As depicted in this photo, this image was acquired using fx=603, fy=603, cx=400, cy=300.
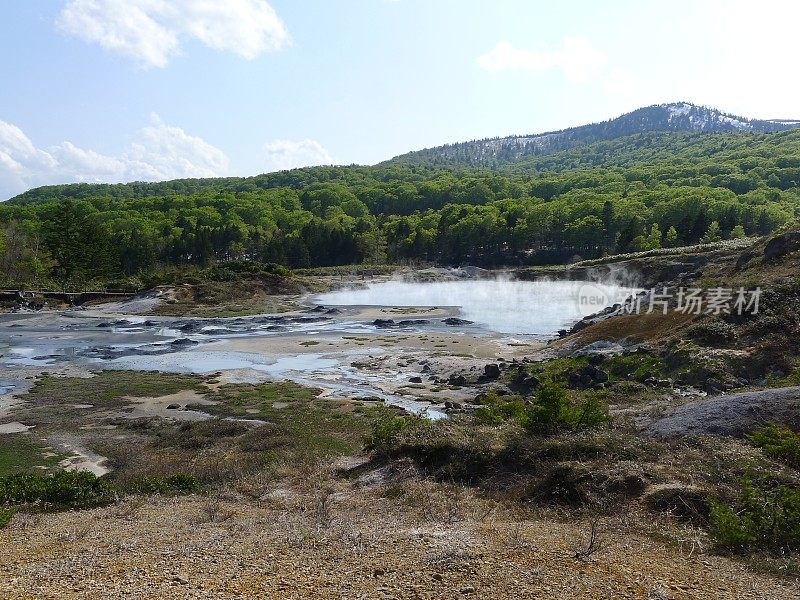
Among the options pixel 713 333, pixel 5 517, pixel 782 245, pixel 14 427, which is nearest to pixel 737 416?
pixel 713 333

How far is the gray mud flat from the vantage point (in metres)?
12.5

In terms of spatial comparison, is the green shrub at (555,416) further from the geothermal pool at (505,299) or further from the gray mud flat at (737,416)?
the geothermal pool at (505,299)

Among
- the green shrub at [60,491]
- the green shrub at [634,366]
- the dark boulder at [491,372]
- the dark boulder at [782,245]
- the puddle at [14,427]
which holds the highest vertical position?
the dark boulder at [782,245]

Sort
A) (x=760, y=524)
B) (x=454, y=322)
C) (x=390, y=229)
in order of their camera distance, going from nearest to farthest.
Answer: (x=760, y=524)
(x=454, y=322)
(x=390, y=229)

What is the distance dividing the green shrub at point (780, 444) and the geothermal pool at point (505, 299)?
3321 centimetres

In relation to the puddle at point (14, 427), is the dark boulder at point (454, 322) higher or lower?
lower

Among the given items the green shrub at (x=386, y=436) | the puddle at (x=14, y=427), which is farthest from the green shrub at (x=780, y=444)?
the puddle at (x=14, y=427)

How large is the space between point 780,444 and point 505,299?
199 feet

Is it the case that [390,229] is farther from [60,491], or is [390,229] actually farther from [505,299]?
[60,491]

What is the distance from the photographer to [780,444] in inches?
424

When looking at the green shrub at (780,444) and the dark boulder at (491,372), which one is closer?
the green shrub at (780,444)

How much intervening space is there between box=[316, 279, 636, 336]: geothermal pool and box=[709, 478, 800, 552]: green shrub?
3584cm

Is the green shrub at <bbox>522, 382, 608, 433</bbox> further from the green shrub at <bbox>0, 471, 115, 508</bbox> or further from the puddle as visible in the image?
the puddle

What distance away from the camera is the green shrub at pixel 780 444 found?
10.4 metres
